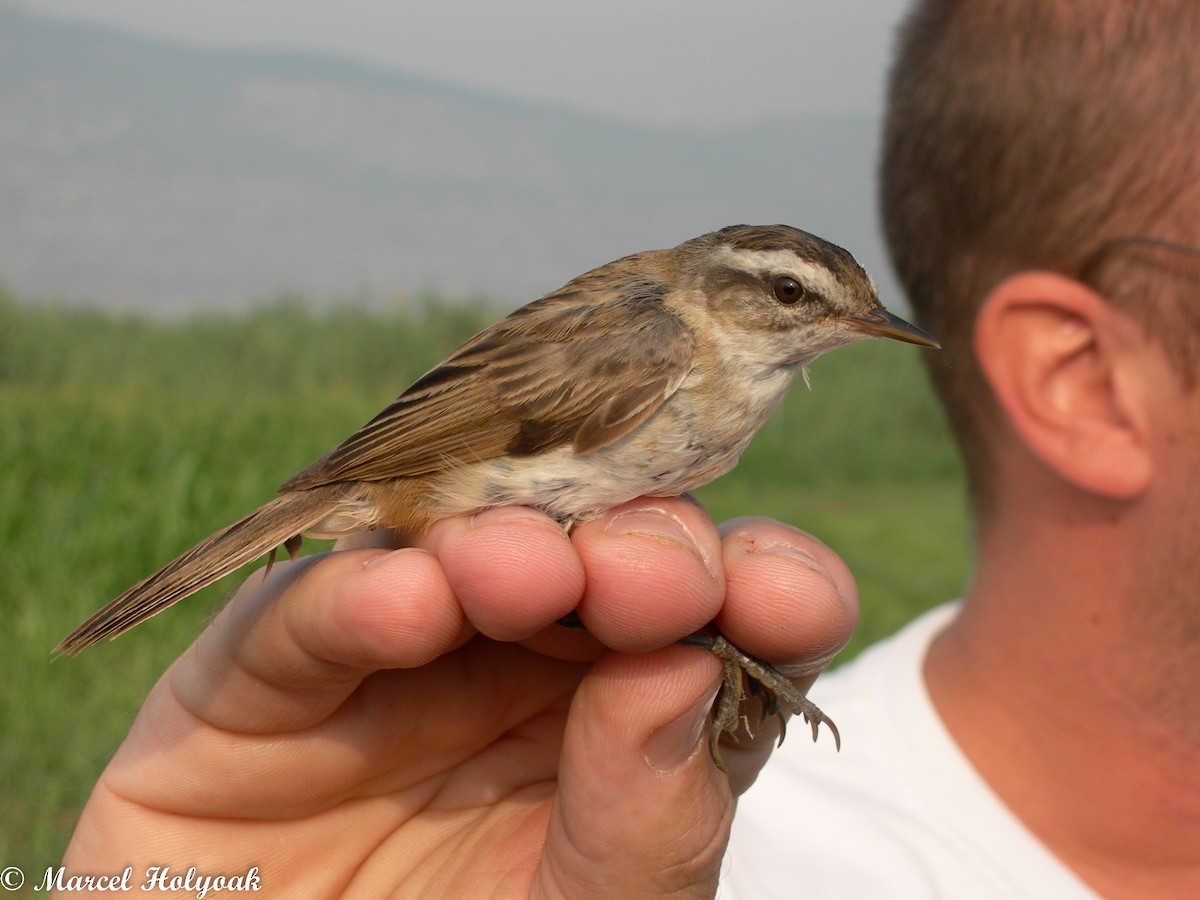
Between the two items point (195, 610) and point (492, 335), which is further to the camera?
point (195, 610)

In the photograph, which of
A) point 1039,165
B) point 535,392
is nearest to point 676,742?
point 535,392

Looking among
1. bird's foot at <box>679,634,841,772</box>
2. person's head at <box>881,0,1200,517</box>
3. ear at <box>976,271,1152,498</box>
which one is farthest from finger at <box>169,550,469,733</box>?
person's head at <box>881,0,1200,517</box>

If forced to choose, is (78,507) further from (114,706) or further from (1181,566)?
(1181,566)

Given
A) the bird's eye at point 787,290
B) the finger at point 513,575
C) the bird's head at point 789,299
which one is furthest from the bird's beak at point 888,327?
the finger at point 513,575

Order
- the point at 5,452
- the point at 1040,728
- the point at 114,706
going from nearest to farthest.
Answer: the point at 1040,728, the point at 114,706, the point at 5,452

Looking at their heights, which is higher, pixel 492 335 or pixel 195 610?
pixel 492 335

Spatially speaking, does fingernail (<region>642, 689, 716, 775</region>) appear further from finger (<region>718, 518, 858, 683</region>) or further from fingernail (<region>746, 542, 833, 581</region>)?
fingernail (<region>746, 542, 833, 581</region>)

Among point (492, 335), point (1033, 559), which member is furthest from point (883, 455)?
point (492, 335)

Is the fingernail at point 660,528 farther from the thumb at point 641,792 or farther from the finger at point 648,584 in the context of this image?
the thumb at point 641,792
